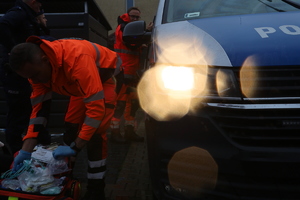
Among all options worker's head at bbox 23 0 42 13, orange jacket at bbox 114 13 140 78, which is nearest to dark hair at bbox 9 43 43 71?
worker's head at bbox 23 0 42 13

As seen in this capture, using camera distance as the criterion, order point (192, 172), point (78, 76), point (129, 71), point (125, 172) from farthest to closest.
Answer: point (129, 71), point (125, 172), point (78, 76), point (192, 172)

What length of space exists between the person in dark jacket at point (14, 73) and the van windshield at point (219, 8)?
5.72ft

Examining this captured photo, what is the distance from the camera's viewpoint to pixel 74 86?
2.74 m

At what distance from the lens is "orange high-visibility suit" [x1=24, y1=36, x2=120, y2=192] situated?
96.0 inches

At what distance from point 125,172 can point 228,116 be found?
2.09m

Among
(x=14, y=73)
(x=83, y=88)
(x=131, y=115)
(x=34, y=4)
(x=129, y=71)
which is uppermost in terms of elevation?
(x=34, y=4)

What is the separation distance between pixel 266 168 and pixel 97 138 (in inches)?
61.2

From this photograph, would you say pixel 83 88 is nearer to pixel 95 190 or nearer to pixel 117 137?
pixel 95 190

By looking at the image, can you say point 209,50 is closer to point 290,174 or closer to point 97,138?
point 290,174

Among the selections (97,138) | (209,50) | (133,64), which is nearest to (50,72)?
(97,138)

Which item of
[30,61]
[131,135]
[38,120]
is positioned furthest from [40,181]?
[131,135]

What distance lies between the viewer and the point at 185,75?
2109 millimetres

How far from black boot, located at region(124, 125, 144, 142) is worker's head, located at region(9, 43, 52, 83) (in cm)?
291

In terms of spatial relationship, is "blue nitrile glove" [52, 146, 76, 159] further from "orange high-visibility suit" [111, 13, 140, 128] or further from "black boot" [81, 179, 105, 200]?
"orange high-visibility suit" [111, 13, 140, 128]
